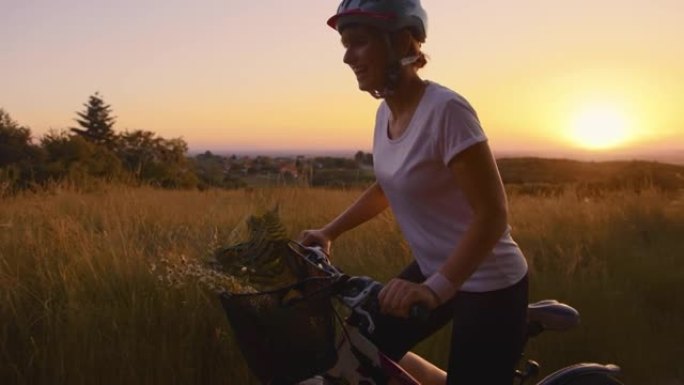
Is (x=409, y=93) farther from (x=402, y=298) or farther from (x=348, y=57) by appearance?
(x=402, y=298)

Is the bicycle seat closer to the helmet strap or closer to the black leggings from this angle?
the black leggings

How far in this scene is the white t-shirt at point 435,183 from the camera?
2334mm

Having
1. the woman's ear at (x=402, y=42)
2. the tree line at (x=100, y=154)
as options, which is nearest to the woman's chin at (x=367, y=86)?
the woman's ear at (x=402, y=42)

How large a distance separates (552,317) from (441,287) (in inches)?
34.3

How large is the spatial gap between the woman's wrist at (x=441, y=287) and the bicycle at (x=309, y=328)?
0.10 m

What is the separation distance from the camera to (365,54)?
7.96 ft

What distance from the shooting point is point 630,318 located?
19.1 ft

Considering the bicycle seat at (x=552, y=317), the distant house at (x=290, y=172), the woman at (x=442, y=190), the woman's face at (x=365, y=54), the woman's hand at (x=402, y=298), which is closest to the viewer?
the woman's hand at (x=402, y=298)

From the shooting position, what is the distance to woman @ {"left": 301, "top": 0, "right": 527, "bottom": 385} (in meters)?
2.27

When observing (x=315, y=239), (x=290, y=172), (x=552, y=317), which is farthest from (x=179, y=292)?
(x=290, y=172)

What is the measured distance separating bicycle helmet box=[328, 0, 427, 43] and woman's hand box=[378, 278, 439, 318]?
2.82ft

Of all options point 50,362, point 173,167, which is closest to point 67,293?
point 50,362

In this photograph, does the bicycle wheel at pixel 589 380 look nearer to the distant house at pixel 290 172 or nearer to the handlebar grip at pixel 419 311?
the handlebar grip at pixel 419 311

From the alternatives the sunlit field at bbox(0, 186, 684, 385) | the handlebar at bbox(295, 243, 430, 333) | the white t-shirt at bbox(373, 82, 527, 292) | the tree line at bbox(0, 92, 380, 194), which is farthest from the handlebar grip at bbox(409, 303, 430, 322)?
the tree line at bbox(0, 92, 380, 194)
